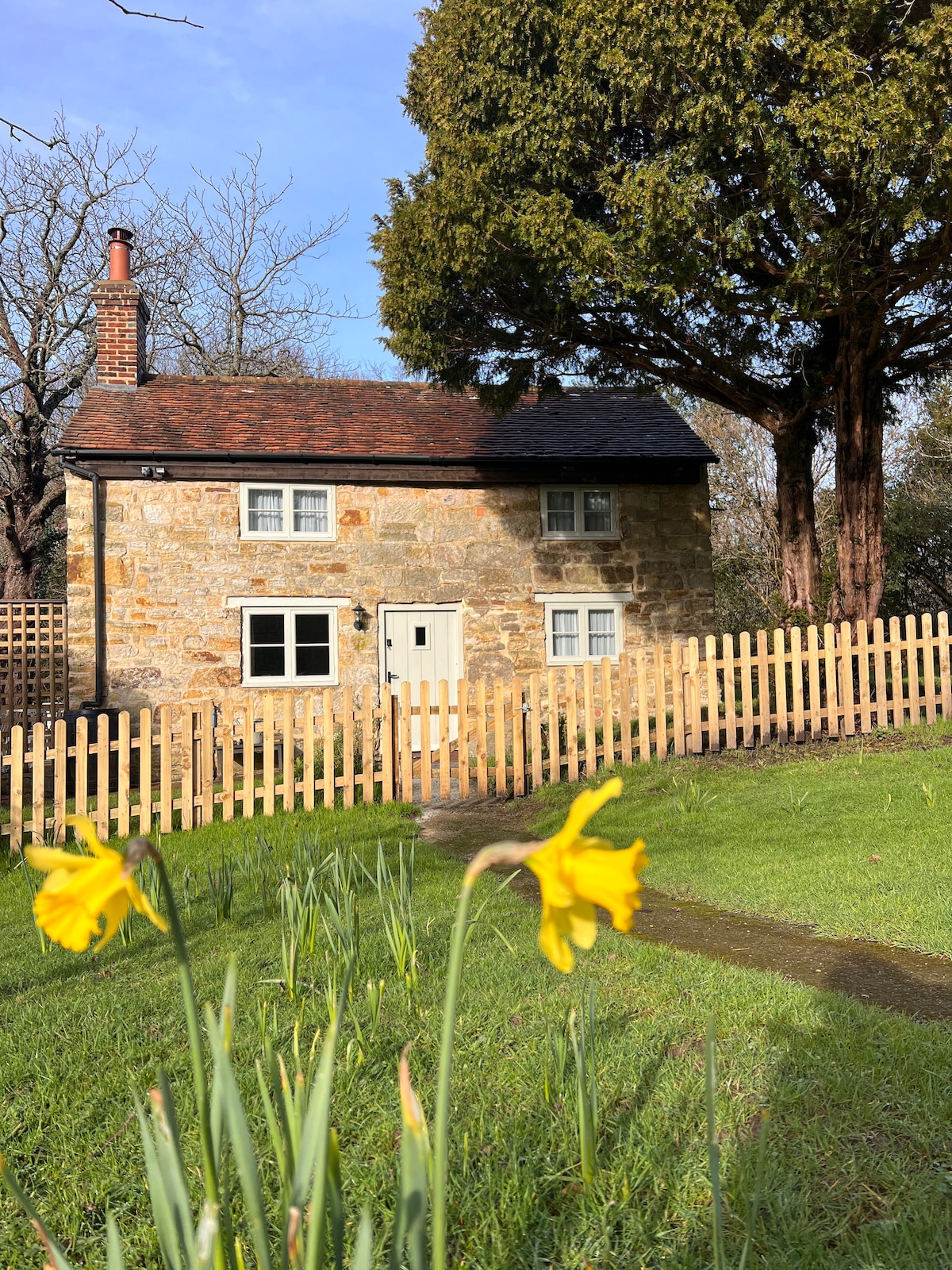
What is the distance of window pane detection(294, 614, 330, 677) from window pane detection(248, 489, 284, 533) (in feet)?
4.89

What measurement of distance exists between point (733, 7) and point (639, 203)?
185 cm

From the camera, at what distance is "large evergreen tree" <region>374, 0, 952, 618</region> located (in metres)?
8.66

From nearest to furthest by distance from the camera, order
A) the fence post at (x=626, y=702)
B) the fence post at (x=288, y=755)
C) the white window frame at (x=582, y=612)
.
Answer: the fence post at (x=288, y=755), the fence post at (x=626, y=702), the white window frame at (x=582, y=612)

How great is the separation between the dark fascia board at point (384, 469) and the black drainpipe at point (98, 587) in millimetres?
155

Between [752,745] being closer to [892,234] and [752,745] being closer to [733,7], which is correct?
[892,234]

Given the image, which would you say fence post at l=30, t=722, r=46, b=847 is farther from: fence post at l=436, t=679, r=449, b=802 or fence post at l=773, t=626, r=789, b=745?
fence post at l=773, t=626, r=789, b=745

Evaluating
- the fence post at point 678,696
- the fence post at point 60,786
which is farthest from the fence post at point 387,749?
the fence post at point 678,696

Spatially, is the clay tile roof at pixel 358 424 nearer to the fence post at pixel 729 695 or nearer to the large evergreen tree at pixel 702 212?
the large evergreen tree at pixel 702 212

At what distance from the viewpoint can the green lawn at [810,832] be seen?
4.77 metres

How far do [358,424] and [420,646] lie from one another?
422 cm

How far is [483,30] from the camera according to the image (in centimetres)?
1028

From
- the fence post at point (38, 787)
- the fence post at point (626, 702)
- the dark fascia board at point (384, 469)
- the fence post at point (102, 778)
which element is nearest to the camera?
the fence post at point (38, 787)

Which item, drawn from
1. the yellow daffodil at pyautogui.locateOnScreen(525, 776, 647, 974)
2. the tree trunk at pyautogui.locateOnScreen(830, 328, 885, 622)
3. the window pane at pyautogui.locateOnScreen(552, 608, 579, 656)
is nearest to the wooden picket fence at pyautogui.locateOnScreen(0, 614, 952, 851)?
the tree trunk at pyautogui.locateOnScreen(830, 328, 885, 622)

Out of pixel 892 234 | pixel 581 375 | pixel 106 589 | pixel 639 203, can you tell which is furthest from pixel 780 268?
pixel 106 589
